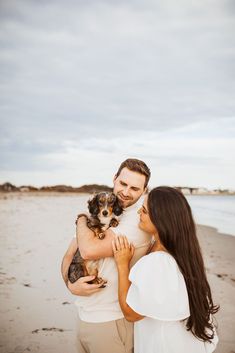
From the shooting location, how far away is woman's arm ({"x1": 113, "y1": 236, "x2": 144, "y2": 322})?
1.77 meters

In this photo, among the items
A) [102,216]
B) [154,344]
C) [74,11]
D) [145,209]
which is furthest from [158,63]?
[154,344]

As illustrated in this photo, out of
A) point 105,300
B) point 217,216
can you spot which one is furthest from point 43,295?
point 217,216

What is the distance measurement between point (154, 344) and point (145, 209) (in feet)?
2.19

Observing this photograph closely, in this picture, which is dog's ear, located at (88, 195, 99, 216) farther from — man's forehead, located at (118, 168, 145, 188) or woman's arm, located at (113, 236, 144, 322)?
woman's arm, located at (113, 236, 144, 322)

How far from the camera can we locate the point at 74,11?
5.04m

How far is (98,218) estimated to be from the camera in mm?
2830

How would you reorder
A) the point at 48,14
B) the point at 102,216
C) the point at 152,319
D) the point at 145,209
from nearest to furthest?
the point at 152,319
the point at 145,209
the point at 102,216
the point at 48,14

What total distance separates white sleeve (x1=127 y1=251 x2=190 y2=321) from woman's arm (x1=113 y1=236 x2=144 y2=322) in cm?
7

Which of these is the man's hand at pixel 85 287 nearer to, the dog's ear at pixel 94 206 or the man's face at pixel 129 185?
the man's face at pixel 129 185

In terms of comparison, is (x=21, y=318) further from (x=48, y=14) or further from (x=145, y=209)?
(x=48, y=14)

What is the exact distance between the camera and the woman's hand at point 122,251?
74.2 inches

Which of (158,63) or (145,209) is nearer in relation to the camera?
(145,209)

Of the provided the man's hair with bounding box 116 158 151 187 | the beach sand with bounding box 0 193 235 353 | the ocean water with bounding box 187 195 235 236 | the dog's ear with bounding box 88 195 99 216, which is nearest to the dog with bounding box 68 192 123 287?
the dog's ear with bounding box 88 195 99 216

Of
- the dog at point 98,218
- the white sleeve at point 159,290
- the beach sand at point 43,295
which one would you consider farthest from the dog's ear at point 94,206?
the beach sand at point 43,295
